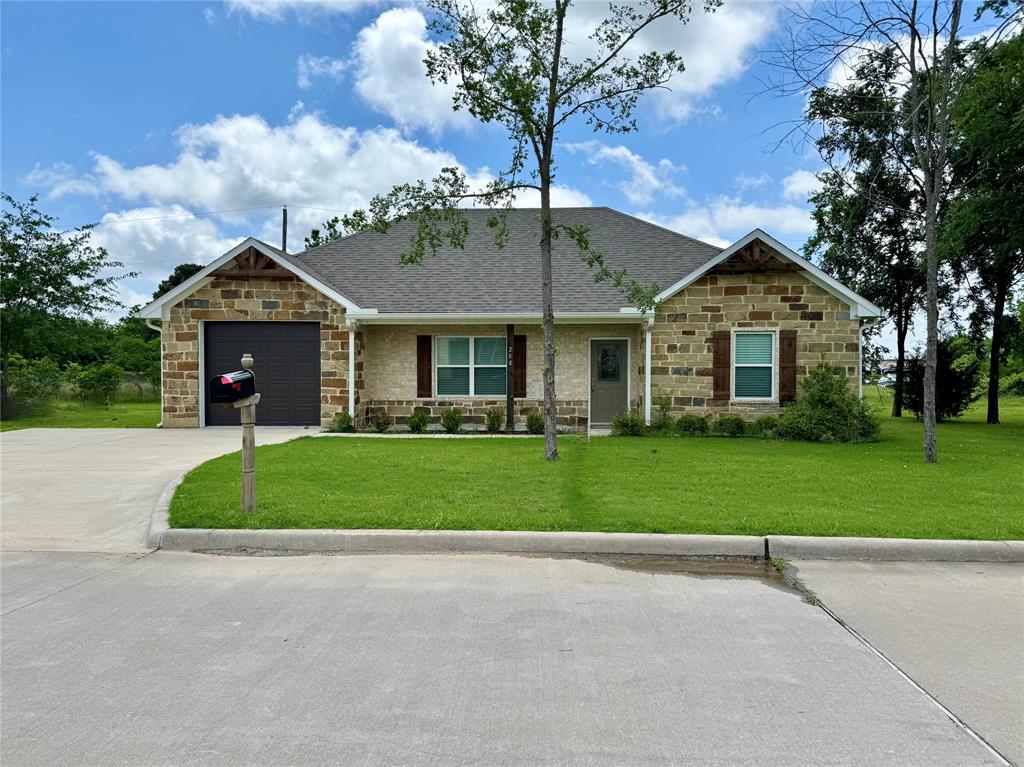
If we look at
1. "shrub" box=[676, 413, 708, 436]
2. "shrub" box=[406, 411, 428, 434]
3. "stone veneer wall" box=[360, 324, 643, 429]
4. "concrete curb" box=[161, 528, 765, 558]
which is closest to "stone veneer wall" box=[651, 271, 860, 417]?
"shrub" box=[676, 413, 708, 436]

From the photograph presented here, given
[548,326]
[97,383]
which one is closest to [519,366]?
[548,326]

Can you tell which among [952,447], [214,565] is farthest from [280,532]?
[952,447]

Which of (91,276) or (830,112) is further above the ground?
(830,112)

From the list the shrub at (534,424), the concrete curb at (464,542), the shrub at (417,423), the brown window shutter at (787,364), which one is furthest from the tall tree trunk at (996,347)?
the concrete curb at (464,542)

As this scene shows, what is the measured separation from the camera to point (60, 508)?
25.9ft

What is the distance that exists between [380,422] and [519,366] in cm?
361

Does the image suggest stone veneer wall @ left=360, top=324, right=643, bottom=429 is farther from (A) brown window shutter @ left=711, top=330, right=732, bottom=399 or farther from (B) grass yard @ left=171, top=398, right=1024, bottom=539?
(B) grass yard @ left=171, top=398, right=1024, bottom=539

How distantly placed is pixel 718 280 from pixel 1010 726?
13.6m

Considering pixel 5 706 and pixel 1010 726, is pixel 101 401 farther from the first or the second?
pixel 1010 726

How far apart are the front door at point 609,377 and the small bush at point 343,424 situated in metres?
5.87

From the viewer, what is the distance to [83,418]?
792 inches

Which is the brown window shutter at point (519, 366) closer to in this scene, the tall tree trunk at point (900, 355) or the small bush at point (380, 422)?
the small bush at point (380, 422)

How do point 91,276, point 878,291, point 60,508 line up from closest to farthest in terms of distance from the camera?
point 60,508 → point 91,276 → point 878,291

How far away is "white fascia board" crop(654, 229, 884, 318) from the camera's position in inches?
610
